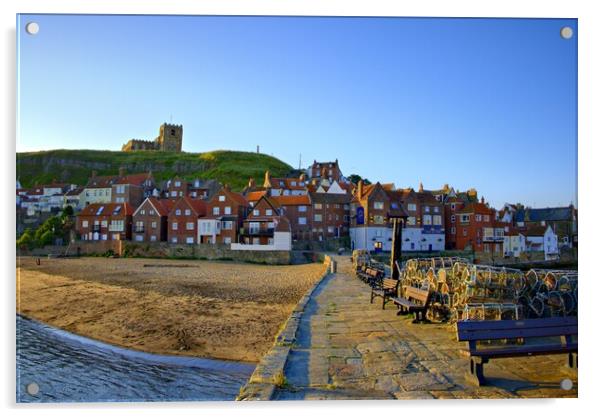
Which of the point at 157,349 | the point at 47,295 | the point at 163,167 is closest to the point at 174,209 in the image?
the point at 47,295

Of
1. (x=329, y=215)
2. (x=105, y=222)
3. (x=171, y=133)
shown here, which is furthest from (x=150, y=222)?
(x=171, y=133)

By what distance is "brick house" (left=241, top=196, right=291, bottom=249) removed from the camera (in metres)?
40.1

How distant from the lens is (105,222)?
42.0m

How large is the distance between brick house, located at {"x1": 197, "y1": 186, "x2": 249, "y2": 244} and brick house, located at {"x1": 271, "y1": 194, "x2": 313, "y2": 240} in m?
4.44

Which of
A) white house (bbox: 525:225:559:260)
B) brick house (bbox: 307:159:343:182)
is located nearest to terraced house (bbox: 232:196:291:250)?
white house (bbox: 525:225:559:260)

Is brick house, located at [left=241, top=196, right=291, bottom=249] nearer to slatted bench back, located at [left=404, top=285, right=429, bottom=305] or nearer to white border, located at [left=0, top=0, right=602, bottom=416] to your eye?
slatted bench back, located at [left=404, top=285, right=429, bottom=305]

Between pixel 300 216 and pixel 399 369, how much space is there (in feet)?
131

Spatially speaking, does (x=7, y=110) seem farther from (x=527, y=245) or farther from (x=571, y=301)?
(x=527, y=245)

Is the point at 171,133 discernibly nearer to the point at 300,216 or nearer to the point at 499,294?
the point at 499,294

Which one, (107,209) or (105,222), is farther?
(107,209)

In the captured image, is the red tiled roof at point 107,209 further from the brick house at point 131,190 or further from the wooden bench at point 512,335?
the wooden bench at point 512,335

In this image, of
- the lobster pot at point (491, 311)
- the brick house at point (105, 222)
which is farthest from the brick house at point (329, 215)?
the lobster pot at point (491, 311)
